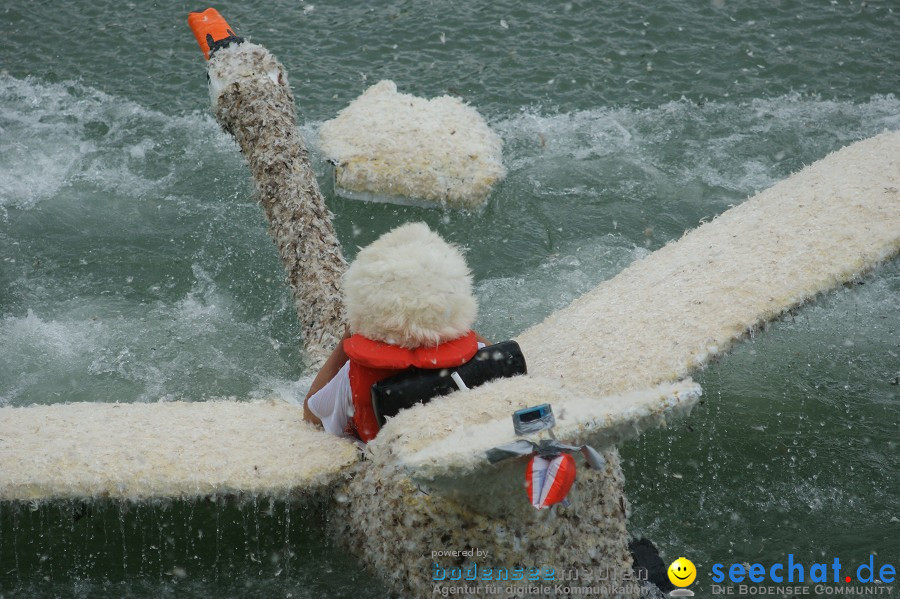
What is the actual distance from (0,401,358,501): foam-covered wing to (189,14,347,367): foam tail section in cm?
123

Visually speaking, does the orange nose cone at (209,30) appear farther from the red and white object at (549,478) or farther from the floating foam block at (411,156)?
the red and white object at (549,478)

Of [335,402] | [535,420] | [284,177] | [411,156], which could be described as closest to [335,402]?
[335,402]

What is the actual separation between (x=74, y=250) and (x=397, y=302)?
4.52 m

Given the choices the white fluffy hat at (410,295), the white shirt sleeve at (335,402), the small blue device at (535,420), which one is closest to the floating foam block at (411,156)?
the white shirt sleeve at (335,402)

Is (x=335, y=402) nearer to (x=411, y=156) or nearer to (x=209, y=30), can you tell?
(x=209, y=30)

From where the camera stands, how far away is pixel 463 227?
7.41 m

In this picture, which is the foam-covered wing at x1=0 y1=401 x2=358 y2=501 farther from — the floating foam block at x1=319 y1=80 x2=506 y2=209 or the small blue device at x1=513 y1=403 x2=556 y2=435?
the floating foam block at x1=319 y1=80 x2=506 y2=209

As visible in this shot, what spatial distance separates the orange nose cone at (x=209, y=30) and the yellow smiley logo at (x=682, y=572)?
4091 mm

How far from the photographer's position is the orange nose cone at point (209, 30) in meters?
6.16

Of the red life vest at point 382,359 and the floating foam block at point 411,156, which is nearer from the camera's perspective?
the red life vest at point 382,359

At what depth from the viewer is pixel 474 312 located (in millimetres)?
3744

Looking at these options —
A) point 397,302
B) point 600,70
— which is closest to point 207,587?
point 397,302

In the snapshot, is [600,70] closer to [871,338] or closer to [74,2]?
[871,338]

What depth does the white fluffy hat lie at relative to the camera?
3.57 m
